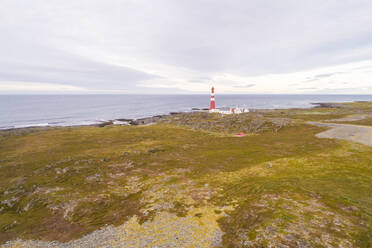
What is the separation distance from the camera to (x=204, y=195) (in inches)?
688

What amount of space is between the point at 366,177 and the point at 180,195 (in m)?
20.2

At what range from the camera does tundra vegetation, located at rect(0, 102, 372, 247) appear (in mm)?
12211

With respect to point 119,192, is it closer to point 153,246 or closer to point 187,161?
point 153,246

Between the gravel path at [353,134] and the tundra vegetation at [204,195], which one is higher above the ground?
the gravel path at [353,134]

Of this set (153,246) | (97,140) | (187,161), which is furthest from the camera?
(97,140)

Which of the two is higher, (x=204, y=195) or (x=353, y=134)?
(x=353, y=134)

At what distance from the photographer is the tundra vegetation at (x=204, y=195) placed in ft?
40.1

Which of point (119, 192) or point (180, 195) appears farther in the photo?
point (119, 192)

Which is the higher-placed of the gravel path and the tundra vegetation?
the gravel path

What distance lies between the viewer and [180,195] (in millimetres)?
17781

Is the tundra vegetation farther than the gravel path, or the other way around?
the gravel path

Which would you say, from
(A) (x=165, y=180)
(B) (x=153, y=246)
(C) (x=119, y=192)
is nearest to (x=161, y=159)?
(A) (x=165, y=180)

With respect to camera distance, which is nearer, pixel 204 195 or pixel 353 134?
pixel 204 195

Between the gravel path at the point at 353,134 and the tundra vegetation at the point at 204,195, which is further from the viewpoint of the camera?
the gravel path at the point at 353,134
